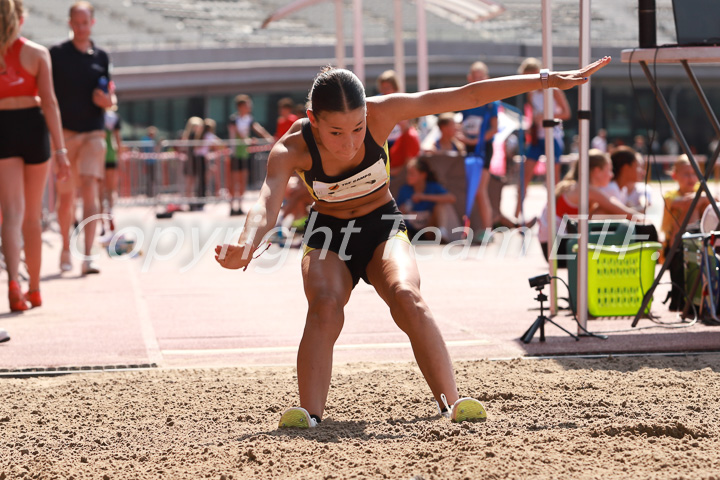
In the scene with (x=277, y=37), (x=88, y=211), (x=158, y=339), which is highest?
(x=277, y=37)

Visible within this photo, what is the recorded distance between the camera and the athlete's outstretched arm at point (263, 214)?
402cm

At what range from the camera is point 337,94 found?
14.6 ft

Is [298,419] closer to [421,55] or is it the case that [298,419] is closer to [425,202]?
[425,202]

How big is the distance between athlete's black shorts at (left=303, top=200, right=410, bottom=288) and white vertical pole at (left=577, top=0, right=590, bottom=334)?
85.6 inches

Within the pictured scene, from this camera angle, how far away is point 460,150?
571 inches

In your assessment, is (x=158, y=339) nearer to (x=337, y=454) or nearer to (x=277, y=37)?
(x=337, y=454)

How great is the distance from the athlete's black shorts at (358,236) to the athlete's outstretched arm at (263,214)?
1.40 feet

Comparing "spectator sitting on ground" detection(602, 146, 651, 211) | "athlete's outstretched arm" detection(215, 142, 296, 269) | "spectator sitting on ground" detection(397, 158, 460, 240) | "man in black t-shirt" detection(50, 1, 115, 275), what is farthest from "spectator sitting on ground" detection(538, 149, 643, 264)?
"athlete's outstretched arm" detection(215, 142, 296, 269)

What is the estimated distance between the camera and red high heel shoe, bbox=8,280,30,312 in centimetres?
819

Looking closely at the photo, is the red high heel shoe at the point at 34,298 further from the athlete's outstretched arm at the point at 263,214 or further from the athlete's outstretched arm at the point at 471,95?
the athlete's outstretched arm at the point at 471,95

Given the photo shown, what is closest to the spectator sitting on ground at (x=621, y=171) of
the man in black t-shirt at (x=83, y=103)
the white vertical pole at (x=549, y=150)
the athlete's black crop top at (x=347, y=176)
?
the white vertical pole at (x=549, y=150)

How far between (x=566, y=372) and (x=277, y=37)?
118 ft

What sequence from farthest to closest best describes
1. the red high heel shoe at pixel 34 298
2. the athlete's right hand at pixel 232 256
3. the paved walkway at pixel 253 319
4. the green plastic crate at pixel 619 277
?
1. the red high heel shoe at pixel 34 298
2. the green plastic crate at pixel 619 277
3. the paved walkway at pixel 253 319
4. the athlete's right hand at pixel 232 256

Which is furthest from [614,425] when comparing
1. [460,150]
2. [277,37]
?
[277,37]
